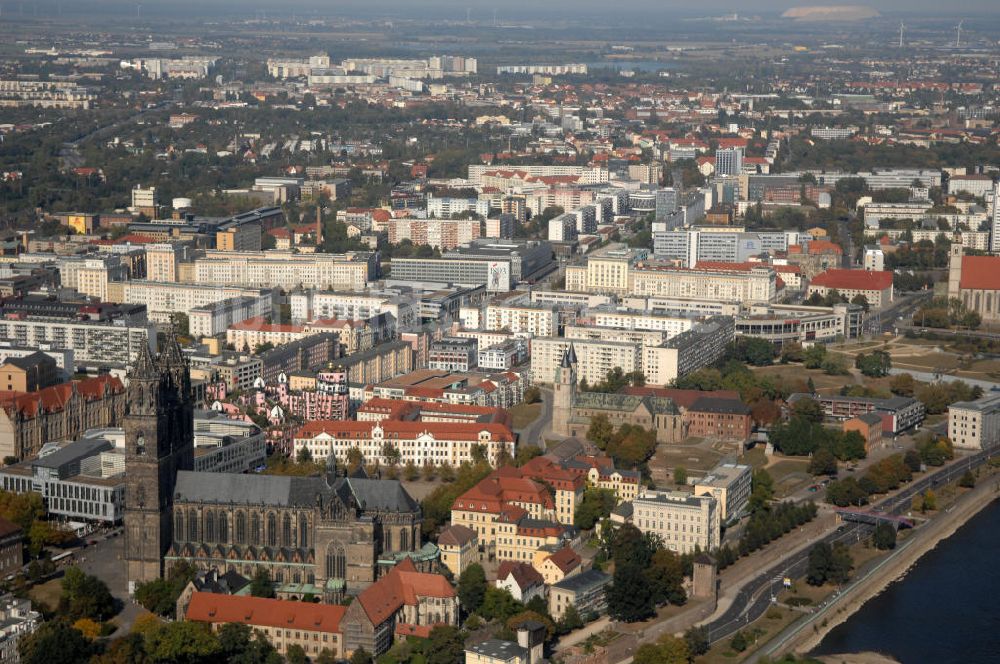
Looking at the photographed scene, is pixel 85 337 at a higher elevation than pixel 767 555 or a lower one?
higher

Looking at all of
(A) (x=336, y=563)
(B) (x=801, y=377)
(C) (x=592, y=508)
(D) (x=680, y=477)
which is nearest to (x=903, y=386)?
(B) (x=801, y=377)

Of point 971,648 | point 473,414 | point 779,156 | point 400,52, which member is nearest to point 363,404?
point 473,414

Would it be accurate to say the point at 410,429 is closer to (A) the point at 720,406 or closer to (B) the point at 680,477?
→ (B) the point at 680,477

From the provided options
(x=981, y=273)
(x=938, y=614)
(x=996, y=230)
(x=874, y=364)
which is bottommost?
(x=938, y=614)

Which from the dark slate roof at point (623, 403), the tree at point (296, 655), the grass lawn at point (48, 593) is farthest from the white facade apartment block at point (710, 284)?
the tree at point (296, 655)

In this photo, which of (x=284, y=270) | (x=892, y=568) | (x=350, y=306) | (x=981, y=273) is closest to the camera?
(x=892, y=568)

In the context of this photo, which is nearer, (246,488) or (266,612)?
(266,612)

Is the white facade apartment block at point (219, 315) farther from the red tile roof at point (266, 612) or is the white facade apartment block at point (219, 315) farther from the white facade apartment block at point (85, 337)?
the red tile roof at point (266, 612)

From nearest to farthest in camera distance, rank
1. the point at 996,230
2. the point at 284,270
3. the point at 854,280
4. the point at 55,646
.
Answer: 1. the point at 55,646
2. the point at 854,280
3. the point at 284,270
4. the point at 996,230
